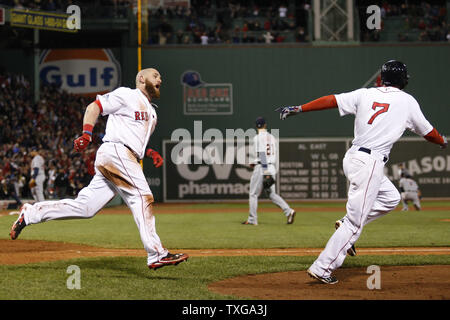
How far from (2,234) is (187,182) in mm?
16341

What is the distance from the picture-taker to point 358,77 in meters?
29.8

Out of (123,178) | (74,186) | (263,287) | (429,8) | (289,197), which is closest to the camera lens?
(263,287)

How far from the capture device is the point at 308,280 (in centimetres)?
698

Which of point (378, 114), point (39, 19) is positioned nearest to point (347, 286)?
point (378, 114)

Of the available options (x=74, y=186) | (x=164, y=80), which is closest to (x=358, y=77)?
(x=164, y=80)

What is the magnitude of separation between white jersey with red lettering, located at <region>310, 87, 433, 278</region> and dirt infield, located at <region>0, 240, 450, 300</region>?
0.38 metres

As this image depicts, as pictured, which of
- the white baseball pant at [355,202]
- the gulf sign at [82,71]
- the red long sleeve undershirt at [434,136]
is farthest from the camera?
the gulf sign at [82,71]

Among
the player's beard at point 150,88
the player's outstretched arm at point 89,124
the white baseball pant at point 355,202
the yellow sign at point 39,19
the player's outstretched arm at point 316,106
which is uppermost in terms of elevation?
the yellow sign at point 39,19

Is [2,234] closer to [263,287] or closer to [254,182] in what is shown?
[254,182]

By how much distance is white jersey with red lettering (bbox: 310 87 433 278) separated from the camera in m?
6.55

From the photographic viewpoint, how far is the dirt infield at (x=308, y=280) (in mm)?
6035

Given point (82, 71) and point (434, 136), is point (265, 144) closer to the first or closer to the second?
point (434, 136)

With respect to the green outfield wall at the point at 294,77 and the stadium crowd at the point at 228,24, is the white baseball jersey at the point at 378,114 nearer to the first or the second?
the green outfield wall at the point at 294,77

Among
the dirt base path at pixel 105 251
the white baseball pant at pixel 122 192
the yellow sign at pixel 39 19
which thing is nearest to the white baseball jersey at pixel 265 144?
the dirt base path at pixel 105 251
